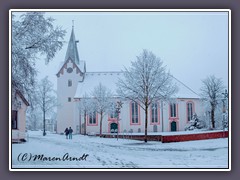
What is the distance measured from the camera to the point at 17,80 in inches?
214

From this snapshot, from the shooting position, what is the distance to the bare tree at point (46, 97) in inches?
219

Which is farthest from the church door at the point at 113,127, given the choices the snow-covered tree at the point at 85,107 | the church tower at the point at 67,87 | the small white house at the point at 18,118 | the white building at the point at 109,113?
the small white house at the point at 18,118

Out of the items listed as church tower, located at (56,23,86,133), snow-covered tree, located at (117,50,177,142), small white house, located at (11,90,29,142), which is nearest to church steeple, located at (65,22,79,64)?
church tower, located at (56,23,86,133)

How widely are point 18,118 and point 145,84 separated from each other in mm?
1617

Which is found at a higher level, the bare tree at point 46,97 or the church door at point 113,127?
the bare tree at point 46,97

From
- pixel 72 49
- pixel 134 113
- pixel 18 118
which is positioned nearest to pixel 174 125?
pixel 134 113

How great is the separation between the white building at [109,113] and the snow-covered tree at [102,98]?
5cm

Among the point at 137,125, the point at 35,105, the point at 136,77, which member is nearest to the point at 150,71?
the point at 136,77

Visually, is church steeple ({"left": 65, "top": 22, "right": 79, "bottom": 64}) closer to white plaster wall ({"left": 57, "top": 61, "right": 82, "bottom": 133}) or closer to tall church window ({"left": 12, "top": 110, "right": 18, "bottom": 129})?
white plaster wall ({"left": 57, "top": 61, "right": 82, "bottom": 133})

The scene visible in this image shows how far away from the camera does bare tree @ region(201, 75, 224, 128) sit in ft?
18.0

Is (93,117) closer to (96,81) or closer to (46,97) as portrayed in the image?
(96,81)

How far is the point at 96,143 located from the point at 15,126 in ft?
3.30

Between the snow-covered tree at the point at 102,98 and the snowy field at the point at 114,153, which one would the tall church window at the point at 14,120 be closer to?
the snowy field at the point at 114,153

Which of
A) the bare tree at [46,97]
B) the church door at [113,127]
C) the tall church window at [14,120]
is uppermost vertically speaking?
the bare tree at [46,97]
